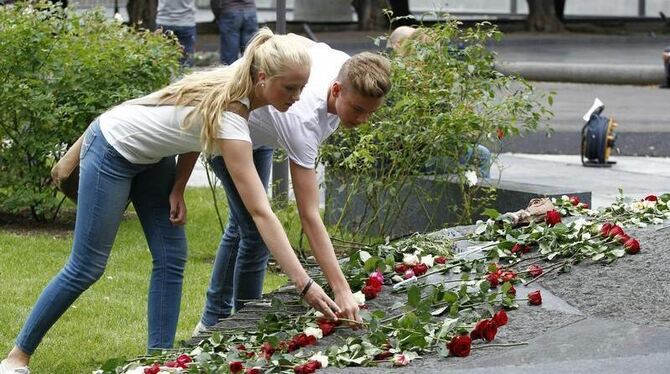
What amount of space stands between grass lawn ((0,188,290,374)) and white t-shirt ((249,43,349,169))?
114cm

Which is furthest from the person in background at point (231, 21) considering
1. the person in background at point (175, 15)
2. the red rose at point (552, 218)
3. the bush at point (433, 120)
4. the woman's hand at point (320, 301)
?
the woman's hand at point (320, 301)

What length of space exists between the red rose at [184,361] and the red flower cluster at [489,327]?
0.87 meters

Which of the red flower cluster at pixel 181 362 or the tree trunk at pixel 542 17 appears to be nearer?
the red flower cluster at pixel 181 362

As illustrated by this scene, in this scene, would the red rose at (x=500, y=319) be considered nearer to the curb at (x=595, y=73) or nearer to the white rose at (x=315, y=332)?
the white rose at (x=315, y=332)

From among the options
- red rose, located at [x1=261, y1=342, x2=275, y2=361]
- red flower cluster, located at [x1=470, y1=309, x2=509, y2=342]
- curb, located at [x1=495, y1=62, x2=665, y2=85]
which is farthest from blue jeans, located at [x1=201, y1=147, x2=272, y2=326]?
curb, located at [x1=495, y1=62, x2=665, y2=85]

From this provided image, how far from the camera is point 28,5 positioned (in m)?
8.16

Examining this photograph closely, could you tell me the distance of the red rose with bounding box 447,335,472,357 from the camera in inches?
151

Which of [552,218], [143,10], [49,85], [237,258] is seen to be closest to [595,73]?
[143,10]

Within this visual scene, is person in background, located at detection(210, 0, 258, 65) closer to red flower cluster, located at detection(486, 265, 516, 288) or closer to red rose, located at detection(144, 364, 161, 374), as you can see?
red flower cluster, located at detection(486, 265, 516, 288)

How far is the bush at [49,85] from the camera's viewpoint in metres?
7.69

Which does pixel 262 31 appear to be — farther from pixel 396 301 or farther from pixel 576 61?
pixel 576 61

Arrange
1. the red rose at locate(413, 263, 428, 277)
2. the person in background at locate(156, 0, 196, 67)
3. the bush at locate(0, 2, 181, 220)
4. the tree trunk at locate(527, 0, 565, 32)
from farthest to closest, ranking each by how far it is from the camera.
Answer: the tree trunk at locate(527, 0, 565, 32) → the person in background at locate(156, 0, 196, 67) → the bush at locate(0, 2, 181, 220) → the red rose at locate(413, 263, 428, 277)

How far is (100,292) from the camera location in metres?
6.50

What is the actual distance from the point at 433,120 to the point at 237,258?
1730mm
